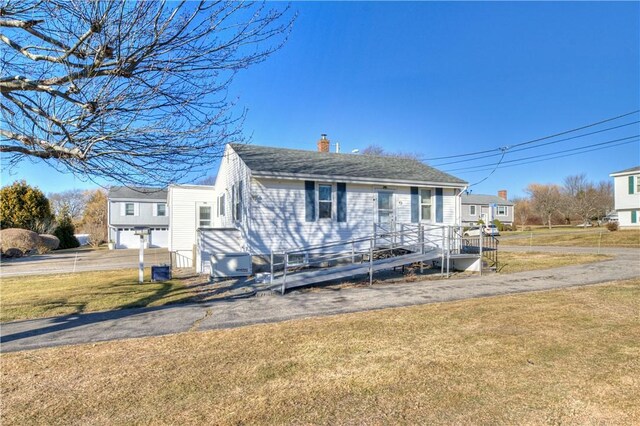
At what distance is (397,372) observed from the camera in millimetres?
4367

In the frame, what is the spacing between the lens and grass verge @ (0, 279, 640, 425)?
3.47 meters

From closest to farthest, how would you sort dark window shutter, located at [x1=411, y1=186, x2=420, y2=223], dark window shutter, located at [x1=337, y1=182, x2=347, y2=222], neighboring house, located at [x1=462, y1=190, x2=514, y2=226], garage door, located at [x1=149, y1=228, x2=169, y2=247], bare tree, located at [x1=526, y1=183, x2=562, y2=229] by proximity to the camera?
dark window shutter, located at [x1=337, y1=182, x2=347, y2=222]
dark window shutter, located at [x1=411, y1=186, x2=420, y2=223]
garage door, located at [x1=149, y1=228, x2=169, y2=247]
bare tree, located at [x1=526, y1=183, x2=562, y2=229]
neighboring house, located at [x1=462, y1=190, x2=514, y2=226]

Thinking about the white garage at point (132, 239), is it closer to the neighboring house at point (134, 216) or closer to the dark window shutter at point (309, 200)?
the neighboring house at point (134, 216)

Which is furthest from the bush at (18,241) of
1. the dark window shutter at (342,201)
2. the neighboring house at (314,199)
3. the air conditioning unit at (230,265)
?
the dark window shutter at (342,201)

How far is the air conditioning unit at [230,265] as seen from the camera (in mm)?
12555

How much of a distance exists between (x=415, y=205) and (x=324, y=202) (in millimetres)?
3931

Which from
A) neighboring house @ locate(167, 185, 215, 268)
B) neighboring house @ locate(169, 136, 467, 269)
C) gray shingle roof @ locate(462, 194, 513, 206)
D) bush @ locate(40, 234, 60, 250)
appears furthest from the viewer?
gray shingle roof @ locate(462, 194, 513, 206)

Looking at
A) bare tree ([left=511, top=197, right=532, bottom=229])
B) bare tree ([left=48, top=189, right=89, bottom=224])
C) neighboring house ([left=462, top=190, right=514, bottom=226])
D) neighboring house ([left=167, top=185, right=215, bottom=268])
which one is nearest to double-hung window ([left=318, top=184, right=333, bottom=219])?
neighboring house ([left=167, top=185, right=215, bottom=268])

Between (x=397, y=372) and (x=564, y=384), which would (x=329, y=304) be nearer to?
(x=397, y=372)

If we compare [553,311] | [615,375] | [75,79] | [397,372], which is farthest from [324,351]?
[75,79]

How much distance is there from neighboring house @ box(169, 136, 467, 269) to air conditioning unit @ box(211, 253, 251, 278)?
49 cm

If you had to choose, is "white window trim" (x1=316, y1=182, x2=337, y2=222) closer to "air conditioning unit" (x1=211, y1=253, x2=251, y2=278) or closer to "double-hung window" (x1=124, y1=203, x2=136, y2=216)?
"air conditioning unit" (x1=211, y1=253, x2=251, y2=278)

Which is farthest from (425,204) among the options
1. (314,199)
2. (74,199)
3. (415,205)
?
(74,199)

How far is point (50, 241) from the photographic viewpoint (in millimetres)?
32281
